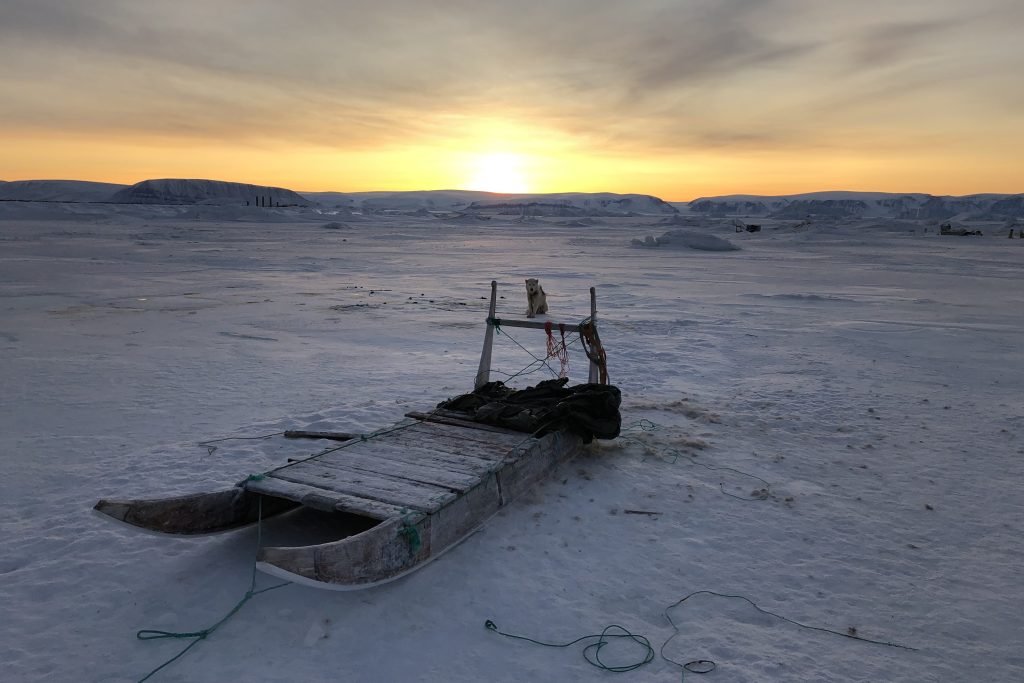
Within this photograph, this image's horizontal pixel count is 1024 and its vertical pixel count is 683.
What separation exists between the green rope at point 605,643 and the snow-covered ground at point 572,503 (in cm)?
5

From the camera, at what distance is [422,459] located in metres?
5.06

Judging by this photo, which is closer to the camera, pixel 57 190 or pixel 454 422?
pixel 454 422

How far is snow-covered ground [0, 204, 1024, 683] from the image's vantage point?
11.5 feet

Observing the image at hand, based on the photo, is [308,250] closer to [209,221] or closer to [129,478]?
[129,478]

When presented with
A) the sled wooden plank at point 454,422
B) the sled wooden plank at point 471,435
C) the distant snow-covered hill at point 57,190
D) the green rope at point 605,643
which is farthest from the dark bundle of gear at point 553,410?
the distant snow-covered hill at point 57,190

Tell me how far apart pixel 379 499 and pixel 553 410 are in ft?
7.43

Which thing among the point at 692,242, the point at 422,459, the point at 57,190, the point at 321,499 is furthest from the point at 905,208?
the point at 57,190

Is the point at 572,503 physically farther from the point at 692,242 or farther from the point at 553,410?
the point at 692,242

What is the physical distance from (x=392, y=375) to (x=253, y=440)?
9.15 ft

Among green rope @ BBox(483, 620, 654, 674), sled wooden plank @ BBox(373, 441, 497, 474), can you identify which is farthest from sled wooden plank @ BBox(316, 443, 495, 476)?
green rope @ BBox(483, 620, 654, 674)

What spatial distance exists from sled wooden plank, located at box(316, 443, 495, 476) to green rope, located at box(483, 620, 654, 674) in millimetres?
1349

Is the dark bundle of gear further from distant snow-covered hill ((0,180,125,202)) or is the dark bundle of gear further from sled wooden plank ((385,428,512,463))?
distant snow-covered hill ((0,180,125,202))

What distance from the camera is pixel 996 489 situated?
558 centimetres

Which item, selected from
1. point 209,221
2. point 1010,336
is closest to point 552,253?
point 1010,336
